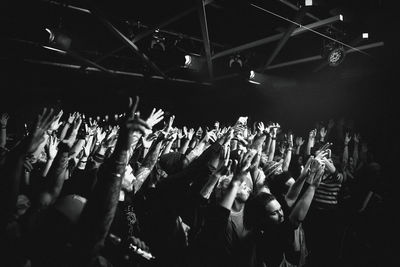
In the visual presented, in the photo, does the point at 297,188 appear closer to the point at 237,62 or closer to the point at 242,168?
the point at 242,168

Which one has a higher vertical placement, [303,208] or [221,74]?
[221,74]

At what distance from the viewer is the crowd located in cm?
123

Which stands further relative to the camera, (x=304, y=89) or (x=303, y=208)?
(x=304, y=89)

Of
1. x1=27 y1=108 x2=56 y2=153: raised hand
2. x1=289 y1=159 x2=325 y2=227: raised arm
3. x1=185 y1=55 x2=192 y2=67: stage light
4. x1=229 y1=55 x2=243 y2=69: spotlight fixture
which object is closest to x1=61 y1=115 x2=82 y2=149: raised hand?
x1=27 y1=108 x2=56 y2=153: raised hand

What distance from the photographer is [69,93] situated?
807cm

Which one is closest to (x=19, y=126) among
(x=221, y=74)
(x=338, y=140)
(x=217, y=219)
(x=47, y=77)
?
(x=47, y=77)

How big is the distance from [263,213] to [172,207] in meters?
0.80

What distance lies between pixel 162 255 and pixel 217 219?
91 centimetres

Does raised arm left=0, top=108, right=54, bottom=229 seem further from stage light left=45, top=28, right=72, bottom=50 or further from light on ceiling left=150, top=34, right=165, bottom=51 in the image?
light on ceiling left=150, top=34, right=165, bottom=51

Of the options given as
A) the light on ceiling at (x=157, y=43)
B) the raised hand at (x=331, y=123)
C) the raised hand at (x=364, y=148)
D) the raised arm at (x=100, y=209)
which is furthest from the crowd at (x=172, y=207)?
the light on ceiling at (x=157, y=43)

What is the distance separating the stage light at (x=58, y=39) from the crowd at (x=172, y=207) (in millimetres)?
1770

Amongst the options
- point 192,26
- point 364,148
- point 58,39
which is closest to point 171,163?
point 58,39

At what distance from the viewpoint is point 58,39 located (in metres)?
4.09

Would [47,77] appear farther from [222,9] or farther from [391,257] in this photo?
[391,257]
